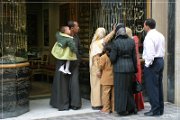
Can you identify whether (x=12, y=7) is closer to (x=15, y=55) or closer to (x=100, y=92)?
(x=15, y=55)

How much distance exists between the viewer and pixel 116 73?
789 cm

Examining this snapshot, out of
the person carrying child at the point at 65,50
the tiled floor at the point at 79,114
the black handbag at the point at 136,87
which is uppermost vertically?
the person carrying child at the point at 65,50

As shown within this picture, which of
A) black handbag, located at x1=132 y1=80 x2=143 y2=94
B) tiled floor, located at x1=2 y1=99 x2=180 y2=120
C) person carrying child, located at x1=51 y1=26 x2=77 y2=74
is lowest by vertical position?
tiled floor, located at x1=2 y1=99 x2=180 y2=120

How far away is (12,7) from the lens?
781 centimetres

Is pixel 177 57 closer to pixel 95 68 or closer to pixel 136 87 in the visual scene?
pixel 136 87

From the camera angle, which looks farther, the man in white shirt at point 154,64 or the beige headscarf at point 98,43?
the beige headscarf at point 98,43

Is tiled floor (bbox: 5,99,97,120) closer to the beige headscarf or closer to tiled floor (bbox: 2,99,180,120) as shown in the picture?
tiled floor (bbox: 2,99,180,120)

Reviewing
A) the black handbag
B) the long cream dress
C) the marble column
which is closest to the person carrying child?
the long cream dress

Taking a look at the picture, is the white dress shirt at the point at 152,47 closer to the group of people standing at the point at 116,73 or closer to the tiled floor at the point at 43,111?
the group of people standing at the point at 116,73

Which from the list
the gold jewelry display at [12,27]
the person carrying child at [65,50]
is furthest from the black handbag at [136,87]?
the gold jewelry display at [12,27]

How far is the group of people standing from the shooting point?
7.83 metres

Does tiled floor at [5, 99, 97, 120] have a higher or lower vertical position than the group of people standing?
lower

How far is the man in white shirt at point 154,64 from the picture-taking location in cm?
782

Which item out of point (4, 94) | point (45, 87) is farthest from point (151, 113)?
point (45, 87)
